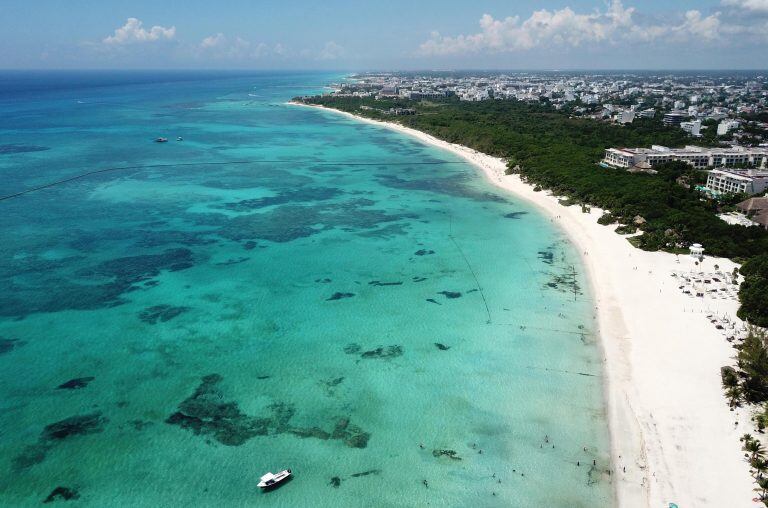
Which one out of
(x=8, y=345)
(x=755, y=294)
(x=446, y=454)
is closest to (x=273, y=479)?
(x=446, y=454)

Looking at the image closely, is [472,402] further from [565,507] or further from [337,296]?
[337,296]

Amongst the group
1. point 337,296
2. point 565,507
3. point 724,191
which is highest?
point 724,191

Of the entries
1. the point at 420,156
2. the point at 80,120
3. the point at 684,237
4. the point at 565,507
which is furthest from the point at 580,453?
the point at 80,120

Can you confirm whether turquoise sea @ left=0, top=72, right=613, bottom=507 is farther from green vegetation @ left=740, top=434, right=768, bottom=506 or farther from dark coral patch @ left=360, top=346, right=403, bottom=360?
green vegetation @ left=740, top=434, right=768, bottom=506

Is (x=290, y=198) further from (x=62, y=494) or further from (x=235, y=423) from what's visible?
(x=62, y=494)

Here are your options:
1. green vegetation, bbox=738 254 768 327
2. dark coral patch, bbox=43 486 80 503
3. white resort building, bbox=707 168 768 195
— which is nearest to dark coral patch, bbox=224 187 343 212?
dark coral patch, bbox=43 486 80 503

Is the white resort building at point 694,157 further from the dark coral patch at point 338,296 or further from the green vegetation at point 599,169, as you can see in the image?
the dark coral patch at point 338,296
